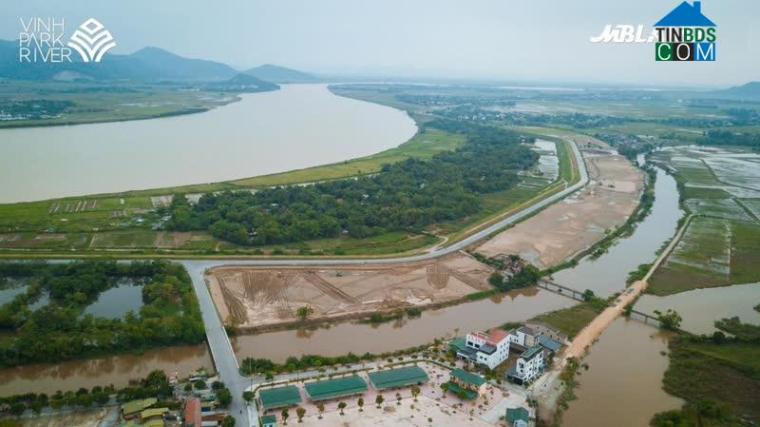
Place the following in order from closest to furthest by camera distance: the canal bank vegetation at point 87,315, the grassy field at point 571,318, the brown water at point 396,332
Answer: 1. the canal bank vegetation at point 87,315
2. the brown water at point 396,332
3. the grassy field at point 571,318

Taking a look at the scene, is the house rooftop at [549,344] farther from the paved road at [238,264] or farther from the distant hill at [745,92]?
the distant hill at [745,92]

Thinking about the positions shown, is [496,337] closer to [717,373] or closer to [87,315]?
[717,373]

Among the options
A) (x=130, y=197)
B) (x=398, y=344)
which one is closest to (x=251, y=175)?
(x=130, y=197)

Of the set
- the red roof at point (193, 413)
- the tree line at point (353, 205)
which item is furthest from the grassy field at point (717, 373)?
the tree line at point (353, 205)

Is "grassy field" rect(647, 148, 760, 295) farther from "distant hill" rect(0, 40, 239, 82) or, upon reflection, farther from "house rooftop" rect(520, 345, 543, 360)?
"distant hill" rect(0, 40, 239, 82)

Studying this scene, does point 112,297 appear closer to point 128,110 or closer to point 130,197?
point 130,197

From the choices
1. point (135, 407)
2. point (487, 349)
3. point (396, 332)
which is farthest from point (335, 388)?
point (135, 407)
